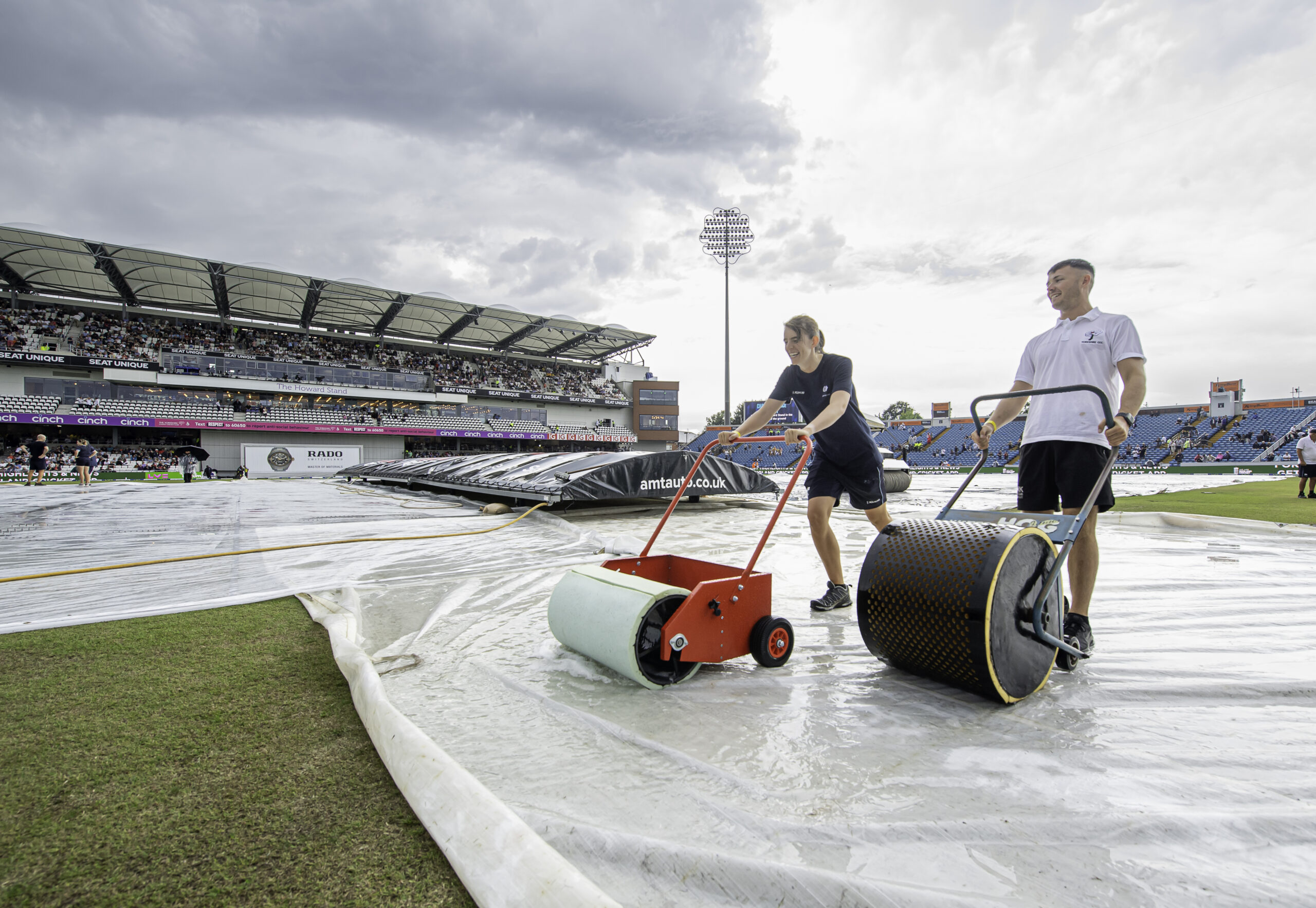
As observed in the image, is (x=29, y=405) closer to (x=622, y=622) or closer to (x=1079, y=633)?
(x=622, y=622)

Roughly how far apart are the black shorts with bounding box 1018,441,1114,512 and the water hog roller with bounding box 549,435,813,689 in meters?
1.09

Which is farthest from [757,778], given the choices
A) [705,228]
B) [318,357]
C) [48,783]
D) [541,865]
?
[318,357]

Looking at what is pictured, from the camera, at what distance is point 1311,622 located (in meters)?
2.62

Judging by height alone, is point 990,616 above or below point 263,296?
below

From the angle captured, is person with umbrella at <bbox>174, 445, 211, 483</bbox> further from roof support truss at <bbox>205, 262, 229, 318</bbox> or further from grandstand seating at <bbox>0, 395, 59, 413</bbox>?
roof support truss at <bbox>205, 262, 229, 318</bbox>

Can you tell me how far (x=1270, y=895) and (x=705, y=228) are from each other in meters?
29.7

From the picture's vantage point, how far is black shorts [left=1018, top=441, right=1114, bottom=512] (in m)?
2.33

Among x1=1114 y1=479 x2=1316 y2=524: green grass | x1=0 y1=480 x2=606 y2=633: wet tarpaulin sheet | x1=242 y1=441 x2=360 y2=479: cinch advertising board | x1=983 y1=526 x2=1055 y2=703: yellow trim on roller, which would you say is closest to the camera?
x1=983 y1=526 x2=1055 y2=703: yellow trim on roller

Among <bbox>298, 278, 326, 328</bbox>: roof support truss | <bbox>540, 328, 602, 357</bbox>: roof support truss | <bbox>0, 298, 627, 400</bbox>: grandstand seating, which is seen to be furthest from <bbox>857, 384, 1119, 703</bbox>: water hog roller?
<bbox>540, 328, 602, 357</bbox>: roof support truss

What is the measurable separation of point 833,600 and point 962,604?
1.27 meters

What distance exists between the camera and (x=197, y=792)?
4.33 ft

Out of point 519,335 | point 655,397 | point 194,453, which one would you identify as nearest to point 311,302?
point 194,453

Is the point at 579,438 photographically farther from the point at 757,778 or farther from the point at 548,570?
the point at 757,778

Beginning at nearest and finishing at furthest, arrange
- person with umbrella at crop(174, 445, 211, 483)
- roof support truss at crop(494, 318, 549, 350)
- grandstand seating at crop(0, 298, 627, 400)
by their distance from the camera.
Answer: person with umbrella at crop(174, 445, 211, 483)
grandstand seating at crop(0, 298, 627, 400)
roof support truss at crop(494, 318, 549, 350)
